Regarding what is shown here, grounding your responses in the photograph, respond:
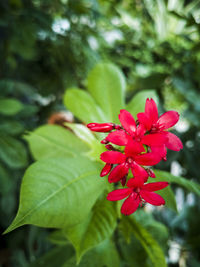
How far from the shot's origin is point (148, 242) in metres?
0.58

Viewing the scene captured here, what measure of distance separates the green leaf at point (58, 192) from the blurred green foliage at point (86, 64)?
379mm

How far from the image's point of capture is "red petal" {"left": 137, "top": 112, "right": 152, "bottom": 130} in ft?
1.38

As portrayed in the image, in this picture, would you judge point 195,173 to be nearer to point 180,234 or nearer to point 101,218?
point 180,234

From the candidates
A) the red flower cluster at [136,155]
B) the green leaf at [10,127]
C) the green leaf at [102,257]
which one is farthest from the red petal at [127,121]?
the green leaf at [10,127]

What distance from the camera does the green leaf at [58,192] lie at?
401 millimetres

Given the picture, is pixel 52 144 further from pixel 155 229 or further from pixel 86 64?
pixel 86 64

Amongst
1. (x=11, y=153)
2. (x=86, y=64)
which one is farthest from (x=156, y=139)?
(x=86, y=64)

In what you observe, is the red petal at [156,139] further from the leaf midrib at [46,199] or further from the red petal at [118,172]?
the leaf midrib at [46,199]

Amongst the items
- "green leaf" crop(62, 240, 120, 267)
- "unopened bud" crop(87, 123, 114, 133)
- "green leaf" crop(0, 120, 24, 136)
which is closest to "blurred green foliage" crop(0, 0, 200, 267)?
"green leaf" crop(0, 120, 24, 136)

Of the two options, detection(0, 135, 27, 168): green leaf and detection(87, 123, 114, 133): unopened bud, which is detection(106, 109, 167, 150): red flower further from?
detection(0, 135, 27, 168): green leaf

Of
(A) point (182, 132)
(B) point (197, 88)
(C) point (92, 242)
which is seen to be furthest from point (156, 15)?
(C) point (92, 242)

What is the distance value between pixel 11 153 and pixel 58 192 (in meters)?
0.43

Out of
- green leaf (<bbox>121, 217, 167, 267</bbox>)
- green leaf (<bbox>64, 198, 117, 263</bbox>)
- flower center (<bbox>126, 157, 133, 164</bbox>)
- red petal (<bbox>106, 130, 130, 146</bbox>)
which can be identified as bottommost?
green leaf (<bbox>121, 217, 167, 267</bbox>)

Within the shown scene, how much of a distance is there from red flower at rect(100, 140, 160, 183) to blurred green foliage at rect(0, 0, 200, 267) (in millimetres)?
496
